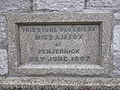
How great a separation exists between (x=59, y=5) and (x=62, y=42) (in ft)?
1.05

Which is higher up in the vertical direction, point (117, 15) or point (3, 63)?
point (117, 15)

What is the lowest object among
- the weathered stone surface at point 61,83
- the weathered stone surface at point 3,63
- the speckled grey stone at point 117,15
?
the weathered stone surface at point 61,83

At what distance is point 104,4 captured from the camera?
68.6 inches

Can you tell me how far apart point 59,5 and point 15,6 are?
1.22ft

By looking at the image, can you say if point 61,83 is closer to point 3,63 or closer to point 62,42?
point 62,42

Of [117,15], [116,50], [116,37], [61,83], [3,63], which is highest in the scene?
[117,15]

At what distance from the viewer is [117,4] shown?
1.73m

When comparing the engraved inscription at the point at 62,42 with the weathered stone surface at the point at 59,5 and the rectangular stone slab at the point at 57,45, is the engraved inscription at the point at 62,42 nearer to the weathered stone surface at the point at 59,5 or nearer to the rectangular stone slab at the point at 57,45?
the rectangular stone slab at the point at 57,45

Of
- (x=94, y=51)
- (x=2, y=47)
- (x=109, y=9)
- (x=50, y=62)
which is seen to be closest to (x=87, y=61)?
(x=94, y=51)

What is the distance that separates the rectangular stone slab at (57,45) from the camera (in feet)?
5.84

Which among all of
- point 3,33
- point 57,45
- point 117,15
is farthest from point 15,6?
point 117,15

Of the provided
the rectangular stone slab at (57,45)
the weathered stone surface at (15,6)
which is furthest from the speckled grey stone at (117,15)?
the weathered stone surface at (15,6)

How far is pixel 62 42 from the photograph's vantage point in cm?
183

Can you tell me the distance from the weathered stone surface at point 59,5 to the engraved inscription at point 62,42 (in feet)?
0.52
